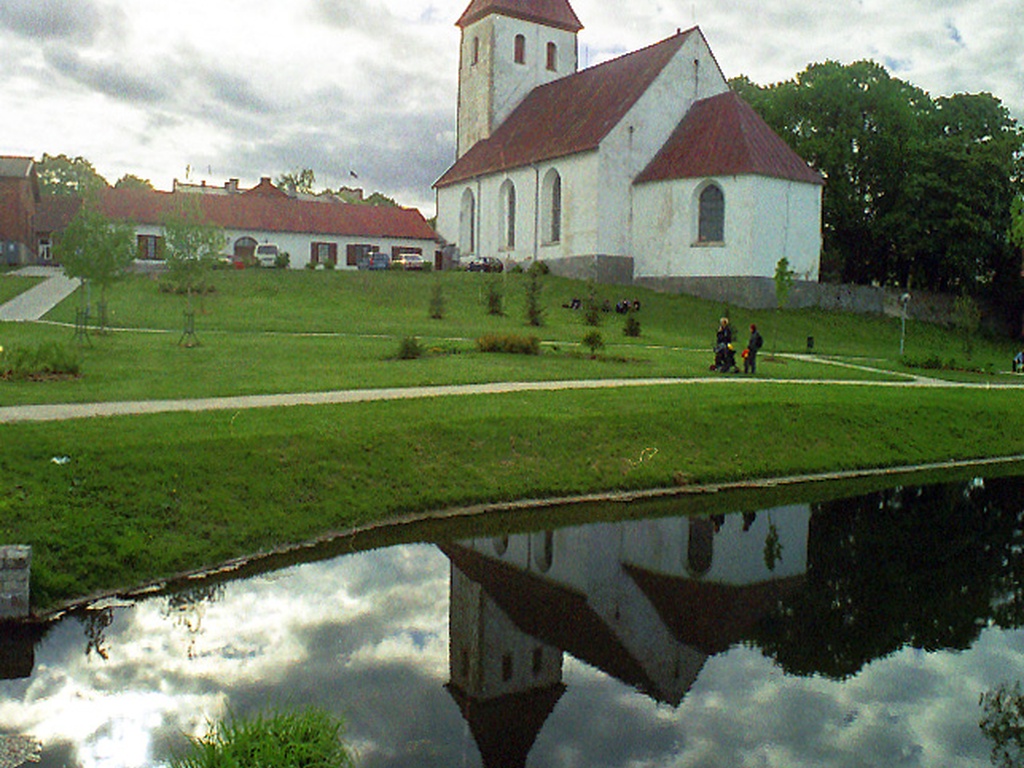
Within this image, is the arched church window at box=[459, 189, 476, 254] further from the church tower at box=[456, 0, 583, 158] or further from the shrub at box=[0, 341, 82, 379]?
the shrub at box=[0, 341, 82, 379]

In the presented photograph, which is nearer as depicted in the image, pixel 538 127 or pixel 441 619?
pixel 441 619

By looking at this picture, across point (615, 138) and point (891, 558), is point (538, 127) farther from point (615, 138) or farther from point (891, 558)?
point (891, 558)

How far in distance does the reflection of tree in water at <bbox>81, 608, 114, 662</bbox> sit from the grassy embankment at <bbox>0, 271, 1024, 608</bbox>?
0.49m

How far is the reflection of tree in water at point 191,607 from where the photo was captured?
8.61 m

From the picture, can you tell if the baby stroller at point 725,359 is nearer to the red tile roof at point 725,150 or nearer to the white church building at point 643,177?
the white church building at point 643,177

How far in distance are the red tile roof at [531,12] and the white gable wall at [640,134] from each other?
13.1 metres

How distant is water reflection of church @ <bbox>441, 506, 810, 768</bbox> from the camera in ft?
24.8

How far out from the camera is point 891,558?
11.8 meters

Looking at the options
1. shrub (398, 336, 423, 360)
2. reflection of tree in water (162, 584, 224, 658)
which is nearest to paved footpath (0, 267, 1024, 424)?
shrub (398, 336, 423, 360)

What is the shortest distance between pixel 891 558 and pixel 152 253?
5775 centimetres

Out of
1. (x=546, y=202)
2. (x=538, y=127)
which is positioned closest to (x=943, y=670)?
(x=546, y=202)

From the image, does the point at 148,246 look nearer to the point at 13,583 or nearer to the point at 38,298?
the point at 38,298

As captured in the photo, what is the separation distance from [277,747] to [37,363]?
14.0 m

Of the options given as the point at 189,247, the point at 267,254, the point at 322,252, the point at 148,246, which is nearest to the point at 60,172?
the point at 148,246
